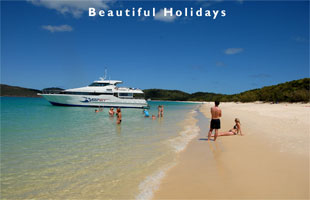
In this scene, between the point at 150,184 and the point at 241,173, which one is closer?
the point at 150,184

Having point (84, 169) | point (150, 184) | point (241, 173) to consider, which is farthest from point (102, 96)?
point (241, 173)

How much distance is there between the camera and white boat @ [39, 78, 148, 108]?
38156 mm

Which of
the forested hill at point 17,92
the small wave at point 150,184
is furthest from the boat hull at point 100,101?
the forested hill at point 17,92

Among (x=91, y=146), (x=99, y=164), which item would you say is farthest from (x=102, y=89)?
(x=99, y=164)

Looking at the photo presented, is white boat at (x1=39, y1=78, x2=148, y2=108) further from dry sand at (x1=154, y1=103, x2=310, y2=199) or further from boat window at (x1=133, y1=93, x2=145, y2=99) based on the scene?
dry sand at (x1=154, y1=103, x2=310, y2=199)

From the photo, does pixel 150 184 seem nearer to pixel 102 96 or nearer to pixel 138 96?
pixel 102 96

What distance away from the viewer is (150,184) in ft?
14.5

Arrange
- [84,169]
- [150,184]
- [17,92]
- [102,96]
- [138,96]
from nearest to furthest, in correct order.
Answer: [150,184], [84,169], [102,96], [138,96], [17,92]

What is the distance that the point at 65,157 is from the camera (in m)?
6.73

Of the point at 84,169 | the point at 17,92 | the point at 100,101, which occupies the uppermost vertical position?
the point at 17,92

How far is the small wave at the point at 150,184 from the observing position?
12.8 feet

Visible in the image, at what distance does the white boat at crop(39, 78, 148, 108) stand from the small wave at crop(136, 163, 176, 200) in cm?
3372

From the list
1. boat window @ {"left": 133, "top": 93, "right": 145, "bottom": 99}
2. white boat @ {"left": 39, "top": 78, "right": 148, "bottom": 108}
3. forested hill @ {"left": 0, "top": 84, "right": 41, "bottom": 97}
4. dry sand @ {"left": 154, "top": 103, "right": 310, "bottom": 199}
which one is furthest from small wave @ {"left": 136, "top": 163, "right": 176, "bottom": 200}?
forested hill @ {"left": 0, "top": 84, "right": 41, "bottom": 97}

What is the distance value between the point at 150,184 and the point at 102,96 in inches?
1382
